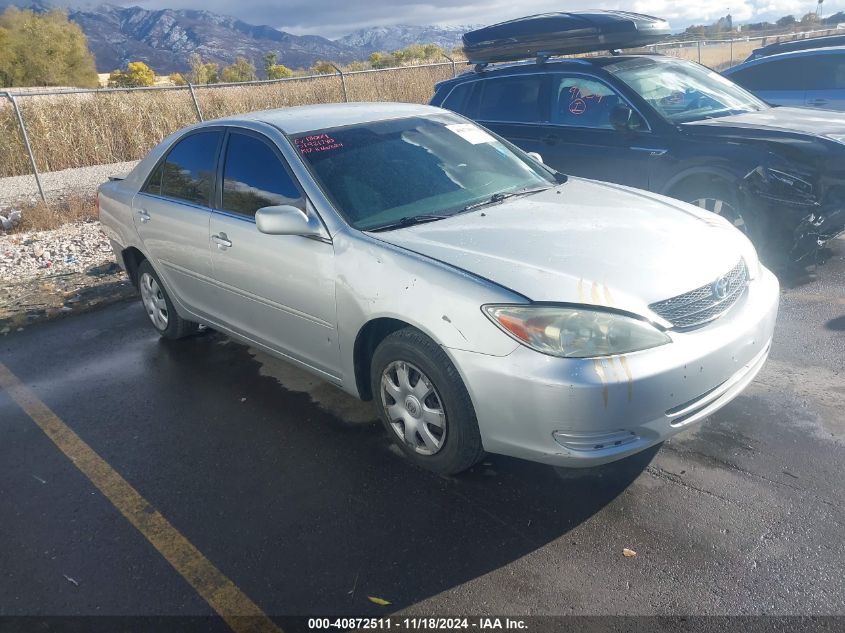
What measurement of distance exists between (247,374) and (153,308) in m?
1.27

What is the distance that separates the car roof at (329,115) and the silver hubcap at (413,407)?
1.65 meters

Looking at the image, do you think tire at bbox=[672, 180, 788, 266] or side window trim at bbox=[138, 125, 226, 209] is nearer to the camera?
side window trim at bbox=[138, 125, 226, 209]

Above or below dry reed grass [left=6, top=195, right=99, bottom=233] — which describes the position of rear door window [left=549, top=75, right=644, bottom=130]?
above

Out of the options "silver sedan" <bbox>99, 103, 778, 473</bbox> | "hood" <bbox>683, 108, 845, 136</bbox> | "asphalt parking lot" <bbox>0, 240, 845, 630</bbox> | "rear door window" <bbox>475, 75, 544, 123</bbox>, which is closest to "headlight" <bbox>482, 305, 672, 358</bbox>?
"silver sedan" <bbox>99, 103, 778, 473</bbox>

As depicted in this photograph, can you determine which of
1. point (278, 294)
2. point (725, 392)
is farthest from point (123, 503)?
point (725, 392)

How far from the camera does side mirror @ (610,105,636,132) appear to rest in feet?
19.9

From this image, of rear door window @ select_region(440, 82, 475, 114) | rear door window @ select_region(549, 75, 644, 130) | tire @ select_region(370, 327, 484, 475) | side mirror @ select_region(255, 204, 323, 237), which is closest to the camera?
tire @ select_region(370, 327, 484, 475)

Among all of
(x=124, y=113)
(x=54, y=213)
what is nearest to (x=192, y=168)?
(x=54, y=213)

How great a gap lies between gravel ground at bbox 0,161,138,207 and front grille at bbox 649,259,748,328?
37.0 feet

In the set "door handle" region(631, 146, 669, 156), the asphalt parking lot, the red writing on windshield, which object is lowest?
the asphalt parking lot

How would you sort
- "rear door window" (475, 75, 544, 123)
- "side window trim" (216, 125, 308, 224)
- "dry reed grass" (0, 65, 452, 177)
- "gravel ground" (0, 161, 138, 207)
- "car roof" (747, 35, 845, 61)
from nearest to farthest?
"side window trim" (216, 125, 308, 224) < "rear door window" (475, 75, 544, 123) < "car roof" (747, 35, 845, 61) < "gravel ground" (0, 161, 138, 207) < "dry reed grass" (0, 65, 452, 177)

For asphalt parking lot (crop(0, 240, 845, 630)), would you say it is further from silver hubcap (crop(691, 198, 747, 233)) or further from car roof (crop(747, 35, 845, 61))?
car roof (crop(747, 35, 845, 61))

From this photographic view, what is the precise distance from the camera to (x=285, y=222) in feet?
11.5

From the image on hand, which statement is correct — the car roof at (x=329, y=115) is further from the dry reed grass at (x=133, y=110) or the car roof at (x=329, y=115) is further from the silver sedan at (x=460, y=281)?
the dry reed grass at (x=133, y=110)
